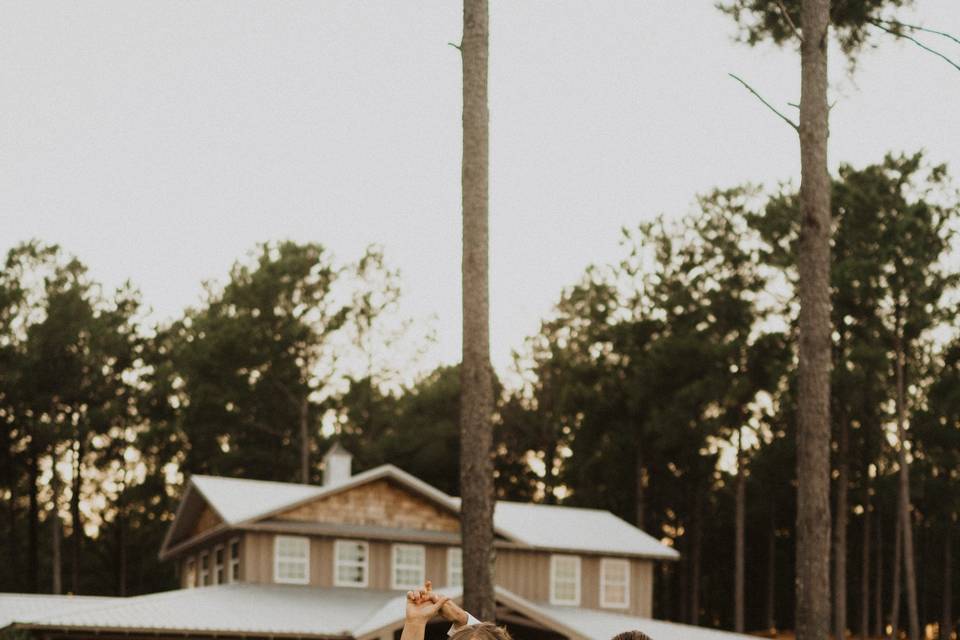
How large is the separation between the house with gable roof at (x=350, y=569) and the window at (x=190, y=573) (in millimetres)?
60

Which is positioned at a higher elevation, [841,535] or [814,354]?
[814,354]

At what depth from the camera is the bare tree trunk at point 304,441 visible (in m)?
58.0

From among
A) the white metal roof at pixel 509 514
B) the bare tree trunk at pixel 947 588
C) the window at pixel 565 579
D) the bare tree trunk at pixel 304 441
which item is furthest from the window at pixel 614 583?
the bare tree trunk at pixel 947 588

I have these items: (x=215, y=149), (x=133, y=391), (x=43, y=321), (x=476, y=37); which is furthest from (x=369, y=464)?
(x=476, y=37)

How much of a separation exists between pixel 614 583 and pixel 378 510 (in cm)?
772

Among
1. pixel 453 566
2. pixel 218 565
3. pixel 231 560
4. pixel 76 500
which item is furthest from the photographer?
pixel 76 500

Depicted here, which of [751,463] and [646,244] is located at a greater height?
[646,244]

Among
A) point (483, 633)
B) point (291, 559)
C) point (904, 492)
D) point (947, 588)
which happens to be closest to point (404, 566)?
point (291, 559)

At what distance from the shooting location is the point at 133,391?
58.8 m

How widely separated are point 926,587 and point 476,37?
5138 centimetres

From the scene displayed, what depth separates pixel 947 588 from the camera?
58.4 m

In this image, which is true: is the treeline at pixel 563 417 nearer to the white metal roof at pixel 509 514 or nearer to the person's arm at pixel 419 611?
the white metal roof at pixel 509 514

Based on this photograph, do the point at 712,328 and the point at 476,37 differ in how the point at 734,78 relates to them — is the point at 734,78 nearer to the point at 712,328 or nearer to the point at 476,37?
the point at 476,37

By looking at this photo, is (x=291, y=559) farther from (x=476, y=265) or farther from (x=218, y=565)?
(x=476, y=265)
